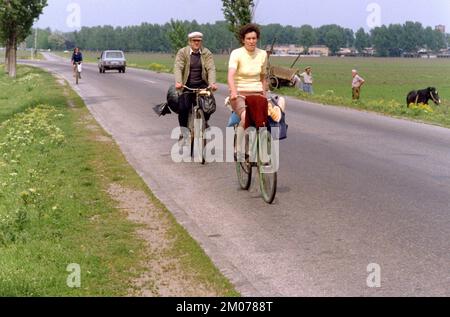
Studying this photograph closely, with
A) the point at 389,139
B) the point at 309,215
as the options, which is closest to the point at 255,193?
the point at 309,215

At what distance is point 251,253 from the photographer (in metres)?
6.03

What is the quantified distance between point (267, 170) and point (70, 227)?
96.3 inches

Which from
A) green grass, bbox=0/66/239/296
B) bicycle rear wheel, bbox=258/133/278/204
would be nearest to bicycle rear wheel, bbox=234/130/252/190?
bicycle rear wheel, bbox=258/133/278/204

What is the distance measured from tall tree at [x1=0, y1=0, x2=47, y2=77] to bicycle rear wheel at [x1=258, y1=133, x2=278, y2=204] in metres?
36.9

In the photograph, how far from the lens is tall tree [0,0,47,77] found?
41750 millimetres

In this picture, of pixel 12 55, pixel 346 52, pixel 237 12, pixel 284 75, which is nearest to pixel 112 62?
pixel 12 55

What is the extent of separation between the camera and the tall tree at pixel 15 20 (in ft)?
137

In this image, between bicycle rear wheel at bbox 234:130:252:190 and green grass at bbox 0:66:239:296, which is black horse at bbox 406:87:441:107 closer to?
green grass at bbox 0:66:239:296

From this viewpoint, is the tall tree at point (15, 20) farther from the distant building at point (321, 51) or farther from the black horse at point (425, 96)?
the distant building at point (321, 51)

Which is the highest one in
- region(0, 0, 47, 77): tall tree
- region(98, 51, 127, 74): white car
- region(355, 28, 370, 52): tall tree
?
region(355, 28, 370, 52): tall tree

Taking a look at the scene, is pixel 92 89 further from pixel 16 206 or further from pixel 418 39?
pixel 418 39

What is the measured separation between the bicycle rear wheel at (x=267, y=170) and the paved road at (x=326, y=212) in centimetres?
14

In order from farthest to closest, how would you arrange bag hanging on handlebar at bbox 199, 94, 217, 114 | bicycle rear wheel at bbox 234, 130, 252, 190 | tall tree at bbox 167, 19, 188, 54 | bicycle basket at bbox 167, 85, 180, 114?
tall tree at bbox 167, 19, 188, 54 → bicycle basket at bbox 167, 85, 180, 114 → bag hanging on handlebar at bbox 199, 94, 217, 114 → bicycle rear wheel at bbox 234, 130, 252, 190
